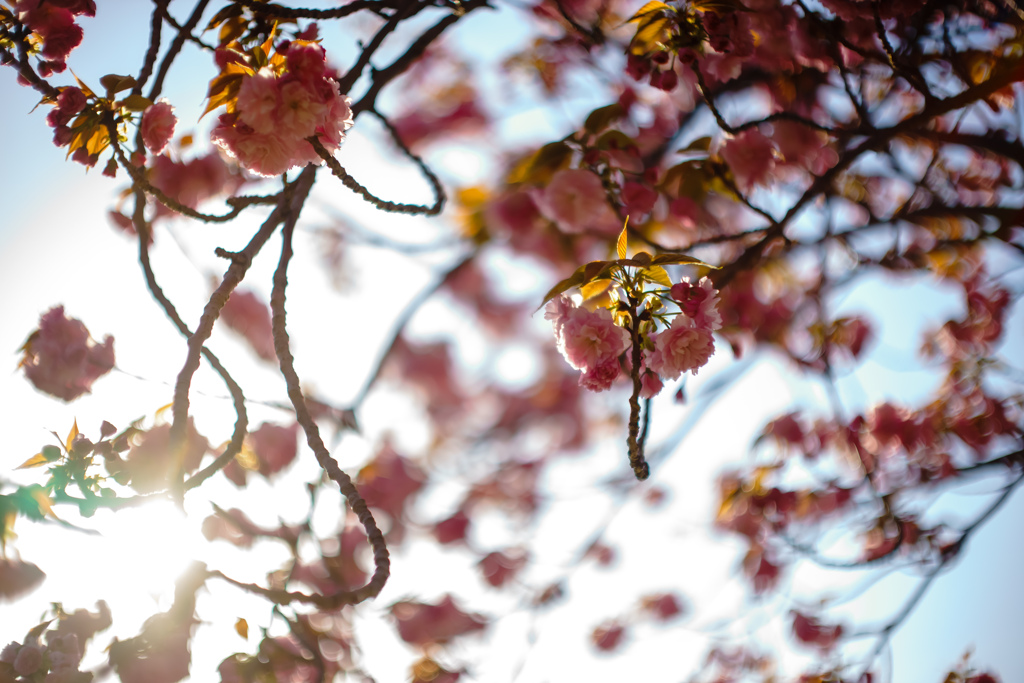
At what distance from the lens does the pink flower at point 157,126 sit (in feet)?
4.29

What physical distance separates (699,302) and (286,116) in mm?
896

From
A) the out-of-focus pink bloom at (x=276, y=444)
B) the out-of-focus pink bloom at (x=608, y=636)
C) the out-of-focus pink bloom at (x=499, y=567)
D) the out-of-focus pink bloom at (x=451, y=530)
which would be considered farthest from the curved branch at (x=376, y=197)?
the out-of-focus pink bloom at (x=608, y=636)

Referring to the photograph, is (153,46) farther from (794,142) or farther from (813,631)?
(813,631)

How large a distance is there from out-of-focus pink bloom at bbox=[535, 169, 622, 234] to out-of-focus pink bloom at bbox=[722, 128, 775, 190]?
0.41m

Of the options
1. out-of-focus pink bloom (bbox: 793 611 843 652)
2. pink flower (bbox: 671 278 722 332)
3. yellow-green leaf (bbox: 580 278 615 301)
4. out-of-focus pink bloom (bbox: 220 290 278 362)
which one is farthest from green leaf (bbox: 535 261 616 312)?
out-of-focus pink bloom (bbox: 793 611 843 652)

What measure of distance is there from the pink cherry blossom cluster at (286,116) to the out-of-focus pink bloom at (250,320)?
2.64m

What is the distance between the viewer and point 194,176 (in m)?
2.21

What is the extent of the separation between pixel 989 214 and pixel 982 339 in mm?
2143

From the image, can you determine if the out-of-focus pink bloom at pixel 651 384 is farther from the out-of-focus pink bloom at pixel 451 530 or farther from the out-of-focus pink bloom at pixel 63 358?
the out-of-focus pink bloom at pixel 451 530

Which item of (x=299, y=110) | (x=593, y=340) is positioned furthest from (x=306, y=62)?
(x=593, y=340)

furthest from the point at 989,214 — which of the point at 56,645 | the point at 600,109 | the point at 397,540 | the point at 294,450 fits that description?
Answer: the point at 397,540

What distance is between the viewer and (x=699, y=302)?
1126mm

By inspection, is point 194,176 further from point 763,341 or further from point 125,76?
point 763,341

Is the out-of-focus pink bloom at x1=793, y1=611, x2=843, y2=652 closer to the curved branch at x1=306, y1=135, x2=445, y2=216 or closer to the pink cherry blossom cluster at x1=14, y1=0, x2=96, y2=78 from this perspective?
the curved branch at x1=306, y1=135, x2=445, y2=216
